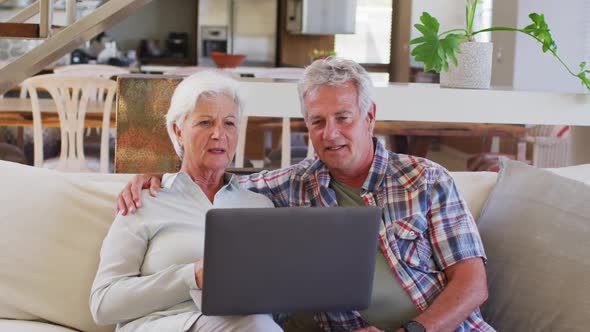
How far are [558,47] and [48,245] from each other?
18.6ft

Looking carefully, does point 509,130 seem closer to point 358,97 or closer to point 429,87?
point 429,87

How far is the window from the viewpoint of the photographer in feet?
35.1

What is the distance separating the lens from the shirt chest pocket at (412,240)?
2078 mm

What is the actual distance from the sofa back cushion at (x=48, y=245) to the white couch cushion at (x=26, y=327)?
0.02 metres

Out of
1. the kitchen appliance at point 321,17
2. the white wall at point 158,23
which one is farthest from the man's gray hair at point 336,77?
the white wall at point 158,23

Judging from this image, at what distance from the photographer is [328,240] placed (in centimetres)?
163

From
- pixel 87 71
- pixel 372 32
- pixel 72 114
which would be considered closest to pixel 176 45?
pixel 372 32

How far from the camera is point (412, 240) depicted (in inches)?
82.4

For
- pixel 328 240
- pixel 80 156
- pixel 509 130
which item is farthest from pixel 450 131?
pixel 328 240

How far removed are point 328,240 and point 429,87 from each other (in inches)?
73.5

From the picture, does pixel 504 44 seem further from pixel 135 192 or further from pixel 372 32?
pixel 135 192

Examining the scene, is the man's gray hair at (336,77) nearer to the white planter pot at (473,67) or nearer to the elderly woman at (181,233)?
the elderly woman at (181,233)

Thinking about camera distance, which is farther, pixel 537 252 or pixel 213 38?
pixel 213 38

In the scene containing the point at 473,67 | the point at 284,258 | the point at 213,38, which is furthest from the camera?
the point at 213,38
